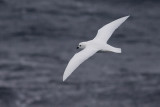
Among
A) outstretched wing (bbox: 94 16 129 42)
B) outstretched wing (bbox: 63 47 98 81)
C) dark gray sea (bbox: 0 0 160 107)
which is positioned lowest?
outstretched wing (bbox: 63 47 98 81)

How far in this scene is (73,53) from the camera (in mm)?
43344

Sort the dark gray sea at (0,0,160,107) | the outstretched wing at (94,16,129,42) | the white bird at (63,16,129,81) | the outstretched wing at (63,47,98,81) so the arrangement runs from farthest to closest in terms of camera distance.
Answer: the dark gray sea at (0,0,160,107) < the outstretched wing at (94,16,129,42) < the white bird at (63,16,129,81) < the outstretched wing at (63,47,98,81)

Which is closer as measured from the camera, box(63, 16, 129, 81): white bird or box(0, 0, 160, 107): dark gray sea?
box(63, 16, 129, 81): white bird

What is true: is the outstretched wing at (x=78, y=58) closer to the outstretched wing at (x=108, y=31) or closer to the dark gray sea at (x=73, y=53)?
the outstretched wing at (x=108, y=31)

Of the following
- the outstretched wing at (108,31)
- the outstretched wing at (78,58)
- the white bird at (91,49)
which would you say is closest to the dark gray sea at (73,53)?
the outstretched wing at (108,31)

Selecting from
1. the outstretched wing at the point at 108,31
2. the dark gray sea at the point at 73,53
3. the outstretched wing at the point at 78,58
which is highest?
the dark gray sea at the point at 73,53

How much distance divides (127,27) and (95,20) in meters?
3.18

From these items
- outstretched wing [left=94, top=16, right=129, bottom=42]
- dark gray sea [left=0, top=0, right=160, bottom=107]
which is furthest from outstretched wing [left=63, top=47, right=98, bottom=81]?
dark gray sea [left=0, top=0, right=160, bottom=107]

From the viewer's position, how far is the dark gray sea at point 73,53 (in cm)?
4034

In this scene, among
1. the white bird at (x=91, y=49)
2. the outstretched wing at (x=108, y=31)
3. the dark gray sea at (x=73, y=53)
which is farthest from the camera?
the dark gray sea at (x=73, y=53)

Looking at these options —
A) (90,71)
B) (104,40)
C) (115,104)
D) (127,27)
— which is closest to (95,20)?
(127,27)

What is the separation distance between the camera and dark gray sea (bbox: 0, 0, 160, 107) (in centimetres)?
4034

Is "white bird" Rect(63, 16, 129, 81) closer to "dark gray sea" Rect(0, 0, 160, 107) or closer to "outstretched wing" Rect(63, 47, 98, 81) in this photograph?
"outstretched wing" Rect(63, 47, 98, 81)

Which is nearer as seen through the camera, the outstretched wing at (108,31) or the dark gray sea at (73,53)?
the outstretched wing at (108,31)
